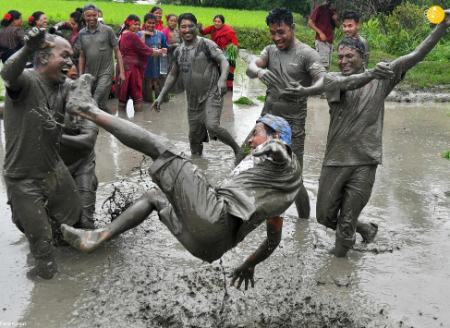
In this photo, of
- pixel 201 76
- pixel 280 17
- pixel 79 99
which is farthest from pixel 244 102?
pixel 79 99

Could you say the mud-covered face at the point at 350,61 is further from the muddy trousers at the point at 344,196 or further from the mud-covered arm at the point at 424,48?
the muddy trousers at the point at 344,196

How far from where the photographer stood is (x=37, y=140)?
4.69 meters

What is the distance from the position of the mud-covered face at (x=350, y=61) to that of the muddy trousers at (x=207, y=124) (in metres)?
3.36

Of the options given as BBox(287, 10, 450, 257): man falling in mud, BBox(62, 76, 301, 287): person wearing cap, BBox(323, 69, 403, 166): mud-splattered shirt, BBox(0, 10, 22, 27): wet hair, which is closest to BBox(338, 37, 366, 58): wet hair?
BBox(287, 10, 450, 257): man falling in mud

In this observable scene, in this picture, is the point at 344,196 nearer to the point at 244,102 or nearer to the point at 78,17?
the point at 244,102

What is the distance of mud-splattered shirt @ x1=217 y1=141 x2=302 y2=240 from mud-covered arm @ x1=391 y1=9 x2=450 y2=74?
1.43 m

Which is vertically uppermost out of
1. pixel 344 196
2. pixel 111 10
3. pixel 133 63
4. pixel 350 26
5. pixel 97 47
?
pixel 350 26

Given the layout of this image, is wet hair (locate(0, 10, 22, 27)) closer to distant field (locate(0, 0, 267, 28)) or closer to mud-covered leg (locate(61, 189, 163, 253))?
mud-covered leg (locate(61, 189, 163, 253))

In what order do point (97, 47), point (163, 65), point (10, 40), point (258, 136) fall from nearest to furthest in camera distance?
point (258, 136) → point (97, 47) → point (10, 40) → point (163, 65)

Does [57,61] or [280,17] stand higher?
[280,17]

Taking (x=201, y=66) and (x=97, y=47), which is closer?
(x=201, y=66)

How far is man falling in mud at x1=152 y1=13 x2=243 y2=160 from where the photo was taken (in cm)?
845

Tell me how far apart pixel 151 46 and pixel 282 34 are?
6687mm

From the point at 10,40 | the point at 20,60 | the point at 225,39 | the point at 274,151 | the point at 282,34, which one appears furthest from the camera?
the point at 225,39
